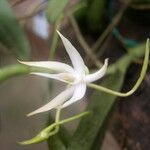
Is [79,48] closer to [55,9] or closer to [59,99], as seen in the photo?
[55,9]

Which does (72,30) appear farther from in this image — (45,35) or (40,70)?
(40,70)

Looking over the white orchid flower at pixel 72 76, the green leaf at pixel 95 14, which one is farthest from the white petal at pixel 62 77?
the green leaf at pixel 95 14

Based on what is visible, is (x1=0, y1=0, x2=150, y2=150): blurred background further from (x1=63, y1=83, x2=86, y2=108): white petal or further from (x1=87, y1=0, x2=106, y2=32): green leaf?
(x1=63, y1=83, x2=86, y2=108): white petal

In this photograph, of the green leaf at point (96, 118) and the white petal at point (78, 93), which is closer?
the white petal at point (78, 93)

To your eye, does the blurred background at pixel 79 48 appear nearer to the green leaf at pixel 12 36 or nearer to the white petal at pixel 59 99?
the green leaf at pixel 12 36

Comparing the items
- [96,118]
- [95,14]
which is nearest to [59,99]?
[96,118]

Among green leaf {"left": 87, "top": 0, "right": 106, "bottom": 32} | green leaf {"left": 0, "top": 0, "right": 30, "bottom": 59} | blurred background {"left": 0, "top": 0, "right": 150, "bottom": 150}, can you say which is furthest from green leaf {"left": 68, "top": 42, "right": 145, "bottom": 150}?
green leaf {"left": 87, "top": 0, "right": 106, "bottom": 32}
